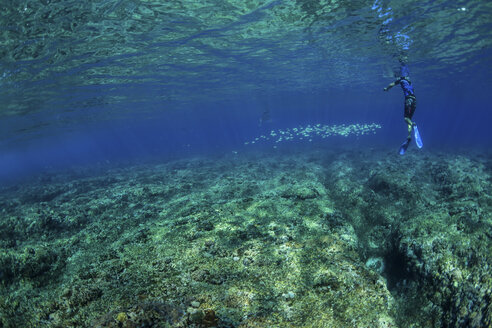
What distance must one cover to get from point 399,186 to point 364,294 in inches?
293

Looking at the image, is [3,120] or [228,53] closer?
[228,53]

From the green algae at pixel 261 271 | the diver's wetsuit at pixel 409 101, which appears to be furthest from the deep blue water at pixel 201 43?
the green algae at pixel 261 271

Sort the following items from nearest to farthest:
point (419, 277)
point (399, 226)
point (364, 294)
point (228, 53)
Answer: point (364, 294), point (419, 277), point (399, 226), point (228, 53)

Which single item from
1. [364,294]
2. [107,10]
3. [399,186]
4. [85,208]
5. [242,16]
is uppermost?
[107,10]

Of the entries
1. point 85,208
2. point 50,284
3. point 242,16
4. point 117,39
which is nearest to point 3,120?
point 117,39

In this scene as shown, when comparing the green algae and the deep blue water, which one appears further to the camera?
the deep blue water

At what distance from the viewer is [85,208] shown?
10.3 m

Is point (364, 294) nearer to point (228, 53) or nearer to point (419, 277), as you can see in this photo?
point (419, 277)

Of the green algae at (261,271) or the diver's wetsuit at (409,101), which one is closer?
the green algae at (261,271)

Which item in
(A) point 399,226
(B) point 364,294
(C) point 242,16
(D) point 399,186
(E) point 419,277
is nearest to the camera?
(B) point 364,294

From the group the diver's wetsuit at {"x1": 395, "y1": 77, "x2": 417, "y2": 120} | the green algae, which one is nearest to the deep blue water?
the diver's wetsuit at {"x1": 395, "y1": 77, "x2": 417, "y2": 120}

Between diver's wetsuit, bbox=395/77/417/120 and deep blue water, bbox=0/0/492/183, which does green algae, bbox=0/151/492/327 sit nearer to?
diver's wetsuit, bbox=395/77/417/120

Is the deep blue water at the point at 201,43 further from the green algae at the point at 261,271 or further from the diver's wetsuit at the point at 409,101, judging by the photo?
the green algae at the point at 261,271

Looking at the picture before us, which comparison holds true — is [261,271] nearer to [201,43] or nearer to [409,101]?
[409,101]
